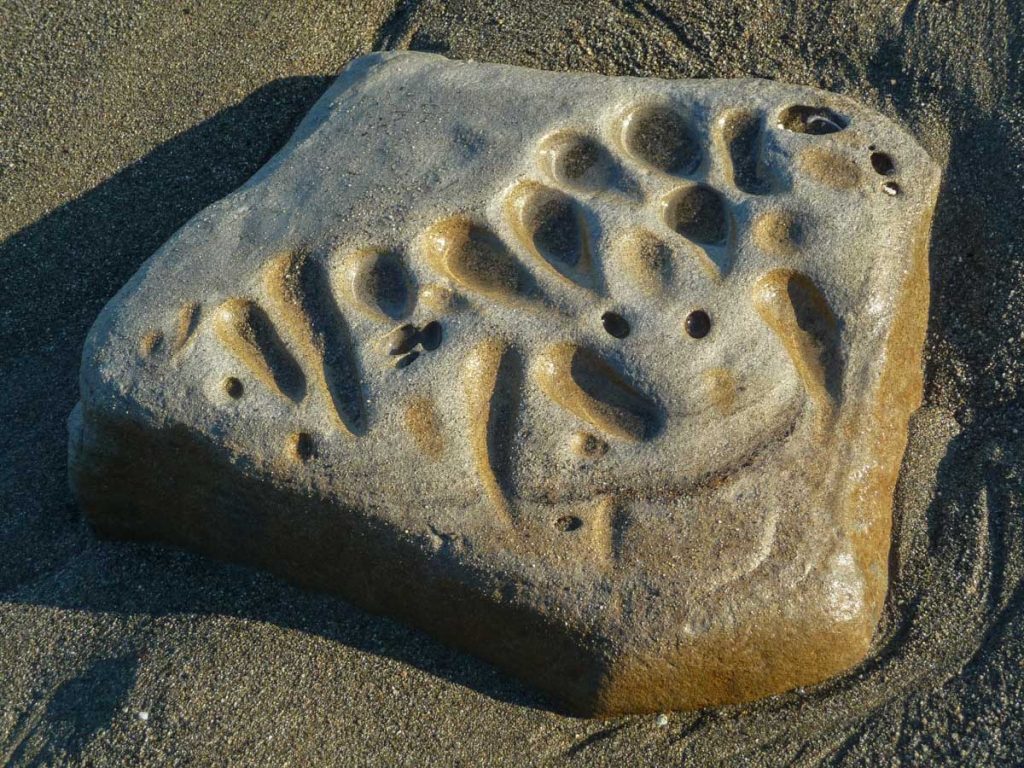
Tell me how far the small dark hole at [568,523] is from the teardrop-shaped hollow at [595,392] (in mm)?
189

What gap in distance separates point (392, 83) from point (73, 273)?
1073 mm

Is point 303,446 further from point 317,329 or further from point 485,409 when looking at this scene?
point 485,409

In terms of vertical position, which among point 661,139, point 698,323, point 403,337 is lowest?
point 698,323

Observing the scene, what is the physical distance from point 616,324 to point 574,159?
501mm

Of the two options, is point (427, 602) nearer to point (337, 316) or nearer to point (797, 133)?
point (337, 316)

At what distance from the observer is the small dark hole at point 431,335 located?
2.12m

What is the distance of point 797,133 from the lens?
2.33 m

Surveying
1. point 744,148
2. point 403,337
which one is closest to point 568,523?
point 403,337


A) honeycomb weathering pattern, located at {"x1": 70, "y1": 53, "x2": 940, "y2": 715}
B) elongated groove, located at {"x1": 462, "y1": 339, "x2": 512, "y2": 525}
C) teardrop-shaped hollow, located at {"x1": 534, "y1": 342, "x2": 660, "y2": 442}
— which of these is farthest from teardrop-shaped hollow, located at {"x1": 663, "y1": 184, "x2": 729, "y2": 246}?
elongated groove, located at {"x1": 462, "y1": 339, "x2": 512, "y2": 525}

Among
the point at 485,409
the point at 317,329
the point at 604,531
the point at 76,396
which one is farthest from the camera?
the point at 76,396

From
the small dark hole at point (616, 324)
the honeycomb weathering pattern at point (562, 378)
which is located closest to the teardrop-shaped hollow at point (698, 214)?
the honeycomb weathering pattern at point (562, 378)

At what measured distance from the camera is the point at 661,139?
239 cm

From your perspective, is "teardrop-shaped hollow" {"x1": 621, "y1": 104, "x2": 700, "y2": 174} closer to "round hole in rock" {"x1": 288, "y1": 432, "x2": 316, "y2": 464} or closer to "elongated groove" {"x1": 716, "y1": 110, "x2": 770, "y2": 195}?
"elongated groove" {"x1": 716, "y1": 110, "x2": 770, "y2": 195}

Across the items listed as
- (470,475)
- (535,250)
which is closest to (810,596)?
(470,475)
